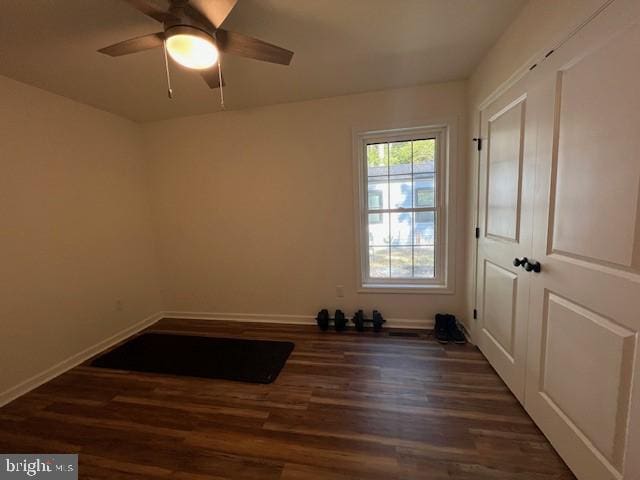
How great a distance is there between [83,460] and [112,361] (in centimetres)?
111

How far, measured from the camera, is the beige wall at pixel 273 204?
2.54 metres

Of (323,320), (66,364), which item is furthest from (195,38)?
(66,364)

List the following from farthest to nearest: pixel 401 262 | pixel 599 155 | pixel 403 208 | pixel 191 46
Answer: pixel 401 262, pixel 403 208, pixel 191 46, pixel 599 155

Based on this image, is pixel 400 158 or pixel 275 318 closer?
pixel 400 158

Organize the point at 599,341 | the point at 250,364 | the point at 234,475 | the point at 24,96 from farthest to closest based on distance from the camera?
the point at 250,364
the point at 24,96
the point at 234,475
the point at 599,341

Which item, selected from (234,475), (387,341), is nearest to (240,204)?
(387,341)

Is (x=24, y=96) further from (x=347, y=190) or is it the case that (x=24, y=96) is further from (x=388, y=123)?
(x=388, y=123)

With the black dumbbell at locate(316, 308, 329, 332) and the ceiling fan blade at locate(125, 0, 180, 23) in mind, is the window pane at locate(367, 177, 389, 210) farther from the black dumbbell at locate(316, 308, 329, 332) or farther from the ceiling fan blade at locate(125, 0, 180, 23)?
the ceiling fan blade at locate(125, 0, 180, 23)

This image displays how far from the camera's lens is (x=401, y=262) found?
9.07 ft

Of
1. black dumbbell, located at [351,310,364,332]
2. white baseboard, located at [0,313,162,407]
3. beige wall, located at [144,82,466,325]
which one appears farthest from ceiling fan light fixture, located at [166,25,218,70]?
white baseboard, located at [0,313,162,407]

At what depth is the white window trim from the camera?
2.43 meters

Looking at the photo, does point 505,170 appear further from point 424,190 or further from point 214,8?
point 214,8

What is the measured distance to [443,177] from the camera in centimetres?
252

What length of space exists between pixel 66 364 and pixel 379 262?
3.07 metres
